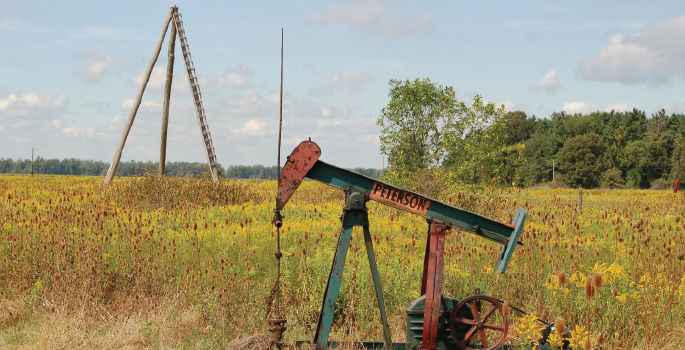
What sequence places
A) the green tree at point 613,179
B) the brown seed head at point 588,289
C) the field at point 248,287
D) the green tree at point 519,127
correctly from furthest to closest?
the green tree at point 519,127 < the green tree at point 613,179 < the field at point 248,287 < the brown seed head at point 588,289

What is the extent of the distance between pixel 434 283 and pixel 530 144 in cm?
7437

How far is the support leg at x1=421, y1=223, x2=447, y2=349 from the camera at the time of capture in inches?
158

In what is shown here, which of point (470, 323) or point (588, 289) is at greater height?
point (588, 289)

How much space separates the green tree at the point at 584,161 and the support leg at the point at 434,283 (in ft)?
205

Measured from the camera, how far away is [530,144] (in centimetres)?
7306

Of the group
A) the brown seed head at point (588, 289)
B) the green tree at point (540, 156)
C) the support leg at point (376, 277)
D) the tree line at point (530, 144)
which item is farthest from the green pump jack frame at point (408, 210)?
the green tree at point (540, 156)

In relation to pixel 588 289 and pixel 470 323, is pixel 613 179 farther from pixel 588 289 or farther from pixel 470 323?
pixel 588 289

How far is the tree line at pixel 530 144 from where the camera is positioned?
765 inches

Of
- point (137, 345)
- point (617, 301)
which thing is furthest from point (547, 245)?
point (137, 345)

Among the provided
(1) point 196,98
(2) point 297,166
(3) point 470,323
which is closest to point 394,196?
(2) point 297,166

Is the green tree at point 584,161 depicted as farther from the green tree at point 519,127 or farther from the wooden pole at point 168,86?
the wooden pole at point 168,86

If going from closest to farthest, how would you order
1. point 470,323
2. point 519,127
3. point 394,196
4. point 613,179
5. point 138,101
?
point 394,196 < point 470,323 < point 138,101 < point 613,179 < point 519,127

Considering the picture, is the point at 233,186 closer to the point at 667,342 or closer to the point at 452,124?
the point at 452,124

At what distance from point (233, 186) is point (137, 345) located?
10.8 m
